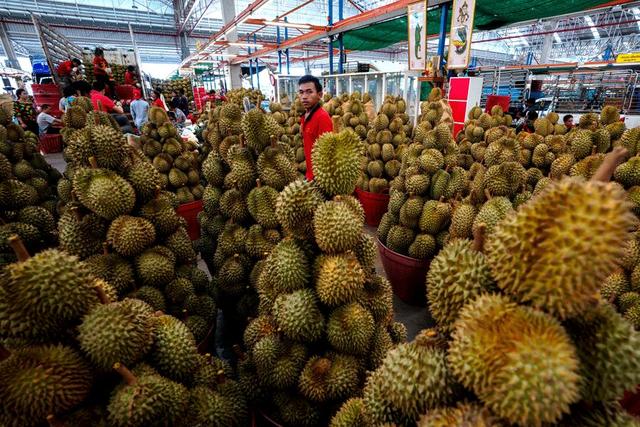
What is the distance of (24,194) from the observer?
3.40 m

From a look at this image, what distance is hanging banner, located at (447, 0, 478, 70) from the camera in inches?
220

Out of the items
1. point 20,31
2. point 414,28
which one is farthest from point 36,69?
point 414,28

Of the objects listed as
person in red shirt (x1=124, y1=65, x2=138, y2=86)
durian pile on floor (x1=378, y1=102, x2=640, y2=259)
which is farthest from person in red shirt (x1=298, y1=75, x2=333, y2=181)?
person in red shirt (x1=124, y1=65, x2=138, y2=86)

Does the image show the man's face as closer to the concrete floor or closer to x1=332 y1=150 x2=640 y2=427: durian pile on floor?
the concrete floor

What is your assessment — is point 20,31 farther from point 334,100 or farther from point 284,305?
point 284,305

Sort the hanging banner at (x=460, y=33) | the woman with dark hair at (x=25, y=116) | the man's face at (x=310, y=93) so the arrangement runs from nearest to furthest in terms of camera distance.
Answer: the man's face at (x=310, y=93) → the hanging banner at (x=460, y=33) → the woman with dark hair at (x=25, y=116)

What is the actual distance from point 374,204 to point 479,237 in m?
4.79

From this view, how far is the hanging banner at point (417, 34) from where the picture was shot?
632 centimetres

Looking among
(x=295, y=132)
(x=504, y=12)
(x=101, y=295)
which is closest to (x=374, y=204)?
(x=295, y=132)

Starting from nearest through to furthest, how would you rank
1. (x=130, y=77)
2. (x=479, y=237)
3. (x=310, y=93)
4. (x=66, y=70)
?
(x=479, y=237)
(x=310, y=93)
(x=66, y=70)
(x=130, y=77)

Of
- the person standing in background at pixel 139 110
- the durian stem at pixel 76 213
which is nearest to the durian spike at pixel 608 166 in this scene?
the durian stem at pixel 76 213

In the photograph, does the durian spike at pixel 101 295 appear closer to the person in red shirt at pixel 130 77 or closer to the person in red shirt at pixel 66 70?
the person in red shirt at pixel 66 70

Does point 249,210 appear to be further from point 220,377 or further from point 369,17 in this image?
point 369,17

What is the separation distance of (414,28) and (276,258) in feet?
21.4
